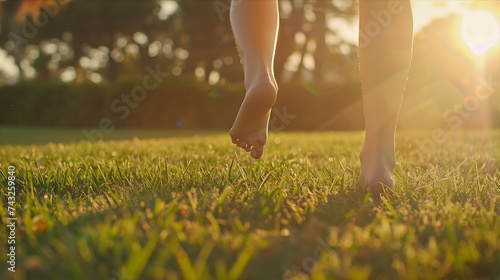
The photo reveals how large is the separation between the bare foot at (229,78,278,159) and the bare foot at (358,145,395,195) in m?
0.39

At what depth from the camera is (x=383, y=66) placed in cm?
199

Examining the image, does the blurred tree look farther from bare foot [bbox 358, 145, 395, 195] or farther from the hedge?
bare foot [bbox 358, 145, 395, 195]

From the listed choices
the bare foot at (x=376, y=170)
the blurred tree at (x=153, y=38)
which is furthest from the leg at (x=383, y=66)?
the blurred tree at (x=153, y=38)

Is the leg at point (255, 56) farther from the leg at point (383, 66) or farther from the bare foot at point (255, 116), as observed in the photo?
the leg at point (383, 66)

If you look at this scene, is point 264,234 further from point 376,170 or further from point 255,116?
point 255,116

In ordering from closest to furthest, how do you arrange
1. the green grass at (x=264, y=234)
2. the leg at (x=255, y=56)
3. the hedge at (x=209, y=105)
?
the green grass at (x=264, y=234) < the leg at (x=255, y=56) < the hedge at (x=209, y=105)

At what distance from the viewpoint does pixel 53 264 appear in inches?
40.0

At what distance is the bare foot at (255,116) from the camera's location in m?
2.02

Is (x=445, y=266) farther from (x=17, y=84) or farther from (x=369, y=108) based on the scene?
(x=17, y=84)

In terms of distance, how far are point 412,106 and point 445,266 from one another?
42.6ft

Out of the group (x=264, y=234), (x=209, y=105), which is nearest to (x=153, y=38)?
(x=209, y=105)

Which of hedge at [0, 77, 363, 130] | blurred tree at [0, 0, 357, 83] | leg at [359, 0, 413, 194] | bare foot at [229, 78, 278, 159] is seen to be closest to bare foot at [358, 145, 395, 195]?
leg at [359, 0, 413, 194]

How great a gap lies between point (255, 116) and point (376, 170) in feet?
1.66

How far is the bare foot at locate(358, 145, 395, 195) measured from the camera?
1838 mm
